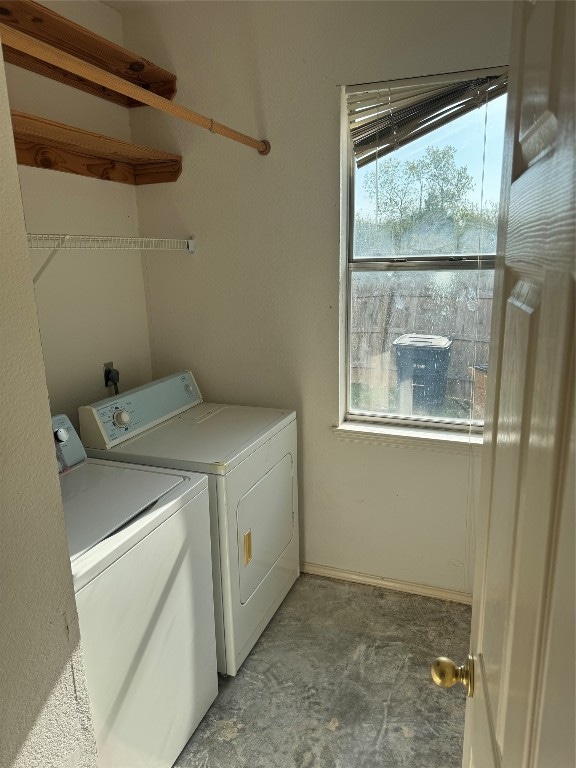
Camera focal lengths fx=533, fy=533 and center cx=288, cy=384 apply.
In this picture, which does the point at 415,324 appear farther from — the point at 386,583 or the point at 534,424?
the point at 534,424

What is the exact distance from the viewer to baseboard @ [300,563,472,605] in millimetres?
2584

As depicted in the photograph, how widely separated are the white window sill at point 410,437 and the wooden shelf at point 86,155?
4.91 ft

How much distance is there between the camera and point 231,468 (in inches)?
77.9

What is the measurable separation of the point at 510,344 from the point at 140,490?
1378 millimetres

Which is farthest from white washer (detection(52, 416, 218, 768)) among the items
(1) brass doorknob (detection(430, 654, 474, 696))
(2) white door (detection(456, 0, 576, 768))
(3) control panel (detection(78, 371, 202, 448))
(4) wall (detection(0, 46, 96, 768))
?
(2) white door (detection(456, 0, 576, 768))

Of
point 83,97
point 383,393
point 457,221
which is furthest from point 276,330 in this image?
point 83,97

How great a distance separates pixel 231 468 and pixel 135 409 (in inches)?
24.7

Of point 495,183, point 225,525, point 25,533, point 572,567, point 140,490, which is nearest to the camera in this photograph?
point 572,567

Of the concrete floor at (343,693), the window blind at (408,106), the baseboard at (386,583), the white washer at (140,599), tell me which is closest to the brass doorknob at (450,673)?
the white washer at (140,599)

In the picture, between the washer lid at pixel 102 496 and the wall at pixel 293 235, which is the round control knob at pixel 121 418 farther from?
the wall at pixel 293 235

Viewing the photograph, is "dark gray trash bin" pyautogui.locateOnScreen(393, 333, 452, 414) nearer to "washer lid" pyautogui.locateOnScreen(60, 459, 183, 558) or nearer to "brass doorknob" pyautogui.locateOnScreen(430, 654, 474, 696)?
"washer lid" pyautogui.locateOnScreen(60, 459, 183, 558)

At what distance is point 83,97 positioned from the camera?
2309mm

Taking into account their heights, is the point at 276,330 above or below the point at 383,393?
above

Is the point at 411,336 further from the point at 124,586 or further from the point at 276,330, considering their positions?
the point at 124,586
